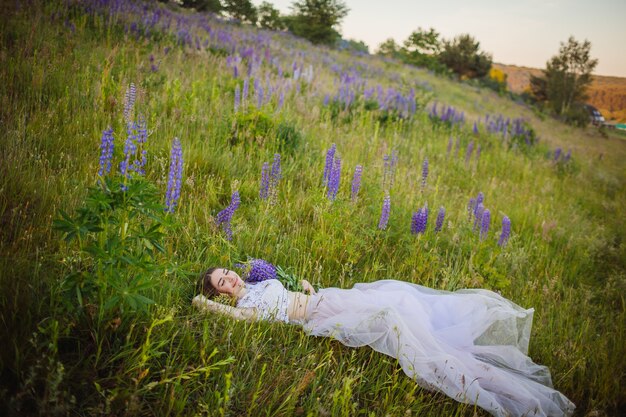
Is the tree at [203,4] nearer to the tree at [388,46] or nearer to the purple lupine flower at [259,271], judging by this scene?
the purple lupine flower at [259,271]

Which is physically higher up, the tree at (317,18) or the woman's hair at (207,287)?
the tree at (317,18)

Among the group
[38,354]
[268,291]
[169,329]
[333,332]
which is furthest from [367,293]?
[38,354]

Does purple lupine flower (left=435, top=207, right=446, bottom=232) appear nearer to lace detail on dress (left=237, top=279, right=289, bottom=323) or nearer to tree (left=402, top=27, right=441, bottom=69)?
lace detail on dress (left=237, top=279, right=289, bottom=323)

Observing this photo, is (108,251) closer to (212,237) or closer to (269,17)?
(212,237)

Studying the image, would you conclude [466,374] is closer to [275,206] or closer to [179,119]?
[275,206]

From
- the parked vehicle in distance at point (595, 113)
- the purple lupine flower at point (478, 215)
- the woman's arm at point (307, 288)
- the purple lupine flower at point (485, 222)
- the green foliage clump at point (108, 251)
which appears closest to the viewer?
the green foliage clump at point (108, 251)

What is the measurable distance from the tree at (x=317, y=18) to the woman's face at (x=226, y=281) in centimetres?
1903

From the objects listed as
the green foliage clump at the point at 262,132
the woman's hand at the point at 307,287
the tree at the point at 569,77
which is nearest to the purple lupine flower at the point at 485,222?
the woman's hand at the point at 307,287

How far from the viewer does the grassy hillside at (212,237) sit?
5.13ft

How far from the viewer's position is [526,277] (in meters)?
3.73

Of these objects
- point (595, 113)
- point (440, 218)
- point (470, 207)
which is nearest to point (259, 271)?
point (440, 218)

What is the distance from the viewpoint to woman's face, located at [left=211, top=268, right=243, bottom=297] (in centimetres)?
240

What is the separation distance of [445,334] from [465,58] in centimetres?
3143

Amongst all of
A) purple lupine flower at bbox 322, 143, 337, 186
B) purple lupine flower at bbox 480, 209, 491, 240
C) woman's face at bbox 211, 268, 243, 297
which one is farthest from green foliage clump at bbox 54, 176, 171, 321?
purple lupine flower at bbox 480, 209, 491, 240
